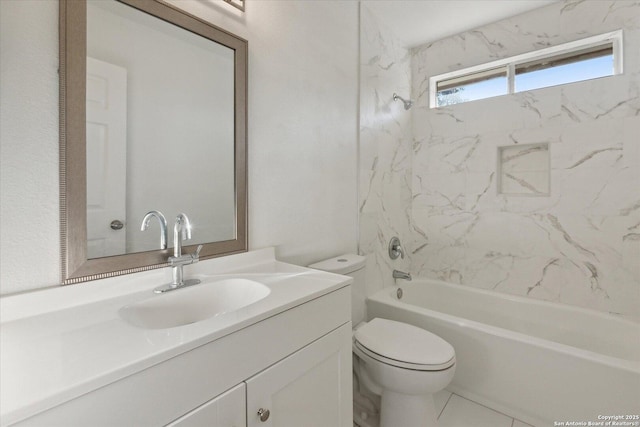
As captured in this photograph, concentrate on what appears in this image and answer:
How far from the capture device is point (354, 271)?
67.9 inches

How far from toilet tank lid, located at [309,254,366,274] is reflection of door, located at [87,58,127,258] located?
0.92 metres

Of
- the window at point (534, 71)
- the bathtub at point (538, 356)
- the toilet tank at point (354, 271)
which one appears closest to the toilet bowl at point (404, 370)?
the toilet tank at point (354, 271)

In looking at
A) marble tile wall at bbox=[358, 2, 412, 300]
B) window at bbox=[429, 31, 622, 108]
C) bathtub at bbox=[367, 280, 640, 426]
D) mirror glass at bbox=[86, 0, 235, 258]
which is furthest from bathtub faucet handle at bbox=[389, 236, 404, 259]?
mirror glass at bbox=[86, 0, 235, 258]

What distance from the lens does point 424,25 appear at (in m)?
2.35

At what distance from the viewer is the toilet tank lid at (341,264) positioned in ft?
5.22

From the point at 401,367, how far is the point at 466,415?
0.75 meters

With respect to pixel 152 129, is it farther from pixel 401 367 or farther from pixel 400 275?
pixel 400 275

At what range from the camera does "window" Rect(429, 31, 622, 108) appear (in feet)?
6.54

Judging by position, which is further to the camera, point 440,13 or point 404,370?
point 440,13

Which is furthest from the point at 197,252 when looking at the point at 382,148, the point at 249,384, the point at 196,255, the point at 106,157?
the point at 382,148

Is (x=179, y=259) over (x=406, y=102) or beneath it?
beneath

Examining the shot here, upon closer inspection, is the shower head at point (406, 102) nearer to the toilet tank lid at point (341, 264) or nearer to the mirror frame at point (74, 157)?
the toilet tank lid at point (341, 264)

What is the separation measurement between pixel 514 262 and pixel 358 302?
1350mm

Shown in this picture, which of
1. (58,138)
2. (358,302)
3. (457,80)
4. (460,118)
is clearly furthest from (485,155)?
(58,138)
